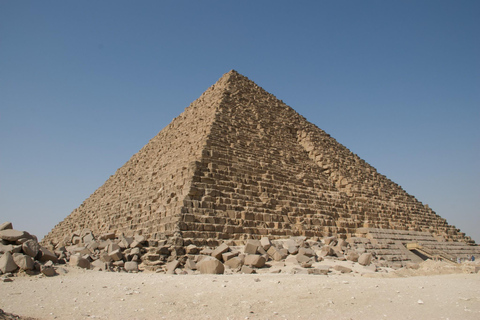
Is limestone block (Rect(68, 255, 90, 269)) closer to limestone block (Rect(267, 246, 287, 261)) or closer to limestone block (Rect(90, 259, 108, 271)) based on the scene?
limestone block (Rect(90, 259, 108, 271))

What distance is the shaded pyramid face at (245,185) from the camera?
11.1 metres

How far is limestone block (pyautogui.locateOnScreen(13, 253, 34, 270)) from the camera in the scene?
23.3ft

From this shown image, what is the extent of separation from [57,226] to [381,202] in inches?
868

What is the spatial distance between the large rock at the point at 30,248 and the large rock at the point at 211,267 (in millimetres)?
3752

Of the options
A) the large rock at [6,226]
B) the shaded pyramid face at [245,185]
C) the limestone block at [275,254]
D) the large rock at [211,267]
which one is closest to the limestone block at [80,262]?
the large rock at [6,226]

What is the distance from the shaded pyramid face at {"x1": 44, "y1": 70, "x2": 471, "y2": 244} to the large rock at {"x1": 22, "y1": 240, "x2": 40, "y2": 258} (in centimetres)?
322

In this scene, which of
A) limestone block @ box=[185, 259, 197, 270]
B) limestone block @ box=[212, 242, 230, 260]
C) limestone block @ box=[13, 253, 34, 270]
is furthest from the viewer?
limestone block @ box=[212, 242, 230, 260]

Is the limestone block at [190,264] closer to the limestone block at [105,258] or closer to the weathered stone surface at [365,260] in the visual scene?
the limestone block at [105,258]

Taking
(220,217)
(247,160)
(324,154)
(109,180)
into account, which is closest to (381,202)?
(324,154)

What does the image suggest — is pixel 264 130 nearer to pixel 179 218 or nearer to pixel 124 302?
pixel 179 218

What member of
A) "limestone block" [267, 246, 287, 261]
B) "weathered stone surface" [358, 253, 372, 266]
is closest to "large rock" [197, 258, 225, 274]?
"limestone block" [267, 246, 287, 261]

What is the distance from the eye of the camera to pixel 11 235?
809cm

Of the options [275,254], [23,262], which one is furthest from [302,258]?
[23,262]

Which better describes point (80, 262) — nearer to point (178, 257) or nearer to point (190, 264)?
point (178, 257)
